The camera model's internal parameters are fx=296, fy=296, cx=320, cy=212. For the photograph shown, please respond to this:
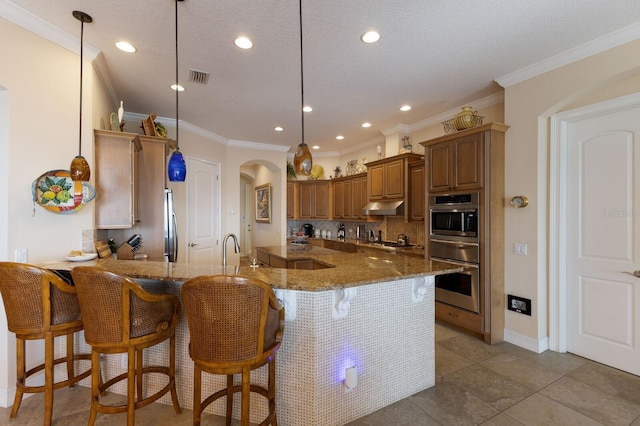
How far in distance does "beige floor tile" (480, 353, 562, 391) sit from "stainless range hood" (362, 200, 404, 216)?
238 centimetres

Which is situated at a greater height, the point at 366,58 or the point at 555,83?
the point at 366,58

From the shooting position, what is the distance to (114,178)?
111 inches

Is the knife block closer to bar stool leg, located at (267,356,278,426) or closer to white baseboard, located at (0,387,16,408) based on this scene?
white baseboard, located at (0,387,16,408)

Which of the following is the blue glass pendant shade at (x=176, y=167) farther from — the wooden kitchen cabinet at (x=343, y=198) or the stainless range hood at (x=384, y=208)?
the wooden kitchen cabinet at (x=343, y=198)

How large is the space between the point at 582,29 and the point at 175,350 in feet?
13.3

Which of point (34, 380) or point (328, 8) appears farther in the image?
point (34, 380)

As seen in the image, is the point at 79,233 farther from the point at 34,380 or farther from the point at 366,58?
the point at 366,58

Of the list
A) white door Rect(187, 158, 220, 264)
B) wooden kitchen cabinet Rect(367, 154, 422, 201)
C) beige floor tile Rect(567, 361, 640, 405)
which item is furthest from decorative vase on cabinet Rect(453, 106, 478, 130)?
white door Rect(187, 158, 220, 264)

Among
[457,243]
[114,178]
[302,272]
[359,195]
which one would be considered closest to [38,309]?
[114,178]

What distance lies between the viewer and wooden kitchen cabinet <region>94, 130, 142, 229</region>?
278cm

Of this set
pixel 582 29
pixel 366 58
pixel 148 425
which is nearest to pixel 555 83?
pixel 582 29

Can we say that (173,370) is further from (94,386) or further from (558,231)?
(558,231)

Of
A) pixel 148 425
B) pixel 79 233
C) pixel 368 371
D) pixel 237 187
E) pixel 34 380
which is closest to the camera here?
pixel 148 425

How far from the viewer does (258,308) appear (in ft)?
4.88
